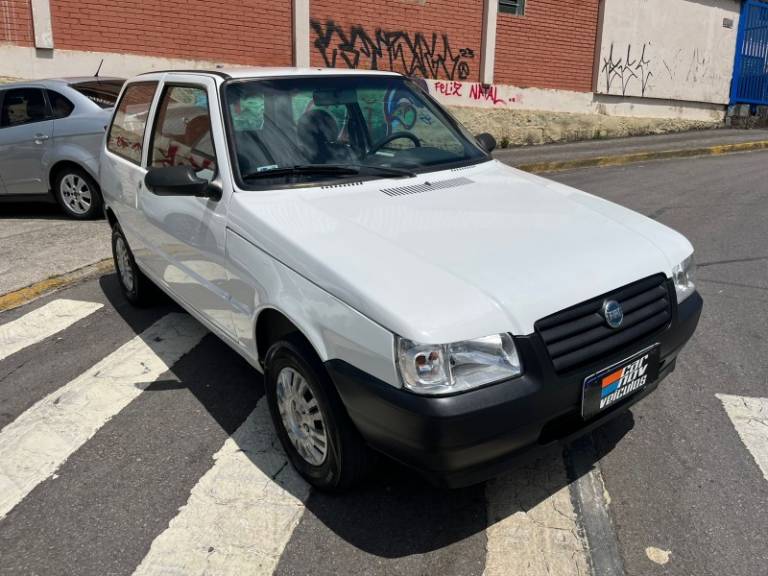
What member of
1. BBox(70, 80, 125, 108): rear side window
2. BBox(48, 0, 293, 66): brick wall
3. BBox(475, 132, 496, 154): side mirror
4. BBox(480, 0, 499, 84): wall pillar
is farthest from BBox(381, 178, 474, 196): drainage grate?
BBox(480, 0, 499, 84): wall pillar

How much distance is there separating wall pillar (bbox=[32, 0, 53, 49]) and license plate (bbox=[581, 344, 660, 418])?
1091 centimetres

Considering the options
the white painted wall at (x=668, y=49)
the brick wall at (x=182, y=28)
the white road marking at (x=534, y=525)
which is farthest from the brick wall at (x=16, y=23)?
the white painted wall at (x=668, y=49)

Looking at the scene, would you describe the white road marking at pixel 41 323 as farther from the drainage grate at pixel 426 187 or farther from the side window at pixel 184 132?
the drainage grate at pixel 426 187

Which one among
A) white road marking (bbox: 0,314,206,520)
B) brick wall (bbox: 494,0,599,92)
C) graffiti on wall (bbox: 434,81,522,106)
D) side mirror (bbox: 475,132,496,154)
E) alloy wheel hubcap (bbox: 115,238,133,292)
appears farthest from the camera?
brick wall (bbox: 494,0,599,92)

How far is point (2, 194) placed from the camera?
8.62 meters

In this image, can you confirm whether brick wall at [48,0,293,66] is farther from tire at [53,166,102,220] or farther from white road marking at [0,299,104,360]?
white road marking at [0,299,104,360]

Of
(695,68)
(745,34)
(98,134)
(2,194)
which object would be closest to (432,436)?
(98,134)

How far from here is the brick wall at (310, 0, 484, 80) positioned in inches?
527

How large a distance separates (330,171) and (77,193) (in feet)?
18.5

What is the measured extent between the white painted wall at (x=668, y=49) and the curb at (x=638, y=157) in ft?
11.3

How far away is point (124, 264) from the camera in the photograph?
565 cm

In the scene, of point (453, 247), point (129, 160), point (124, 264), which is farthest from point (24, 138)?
point (453, 247)

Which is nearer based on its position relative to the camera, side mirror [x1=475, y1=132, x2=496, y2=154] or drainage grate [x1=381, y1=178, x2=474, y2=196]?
drainage grate [x1=381, y1=178, x2=474, y2=196]

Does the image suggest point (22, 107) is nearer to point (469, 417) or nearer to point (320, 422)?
point (320, 422)
